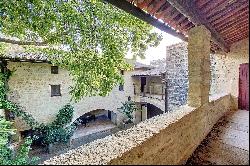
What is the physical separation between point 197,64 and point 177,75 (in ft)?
32.4

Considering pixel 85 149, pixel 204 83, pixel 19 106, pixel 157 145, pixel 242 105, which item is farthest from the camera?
pixel 19 106

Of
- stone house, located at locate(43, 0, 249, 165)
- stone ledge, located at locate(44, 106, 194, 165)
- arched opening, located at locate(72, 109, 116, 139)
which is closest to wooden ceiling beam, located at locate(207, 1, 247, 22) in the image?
stone house, located at locate(43, 0, 249, 165)

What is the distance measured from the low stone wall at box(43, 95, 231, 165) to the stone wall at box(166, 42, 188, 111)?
9.92 meters

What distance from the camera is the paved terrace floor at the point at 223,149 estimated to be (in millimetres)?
3396

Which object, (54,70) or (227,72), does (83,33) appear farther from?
(54,70)

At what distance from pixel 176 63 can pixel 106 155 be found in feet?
41.6

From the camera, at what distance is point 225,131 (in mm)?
5441

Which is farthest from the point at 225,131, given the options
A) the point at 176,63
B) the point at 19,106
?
the point at 19,106

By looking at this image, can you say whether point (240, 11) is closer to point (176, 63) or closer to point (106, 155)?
point (106, 155)

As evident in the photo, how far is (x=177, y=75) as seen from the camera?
14141mm

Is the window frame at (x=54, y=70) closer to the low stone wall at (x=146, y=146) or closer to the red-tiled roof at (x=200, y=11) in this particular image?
the red-tiled roof at (x=200, y=11)

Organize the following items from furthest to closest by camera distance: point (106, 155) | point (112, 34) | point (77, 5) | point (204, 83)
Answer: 1. point (112, 34)
2. point (77, 5)
3. point (204, 83)
4. point (106, 155)

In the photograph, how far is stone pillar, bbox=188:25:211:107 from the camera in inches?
173

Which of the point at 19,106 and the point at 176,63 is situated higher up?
the point at 176,63
